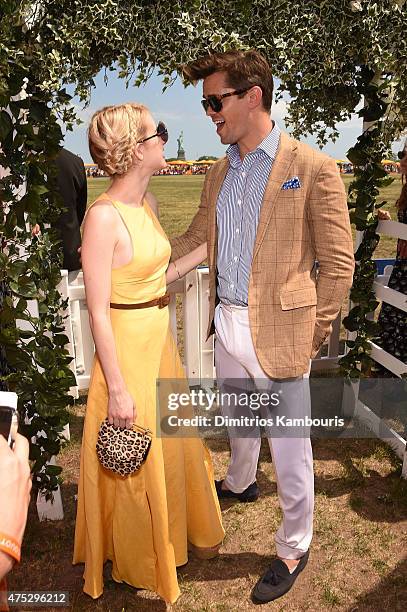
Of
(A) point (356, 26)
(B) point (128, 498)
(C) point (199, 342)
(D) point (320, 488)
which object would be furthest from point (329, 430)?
(A) point (356, 26)

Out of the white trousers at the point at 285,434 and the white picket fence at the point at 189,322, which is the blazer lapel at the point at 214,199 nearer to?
the white trousers at the point at 285,434

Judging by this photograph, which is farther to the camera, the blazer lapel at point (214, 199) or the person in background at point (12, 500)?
the blazer lapel at point (214, 199)

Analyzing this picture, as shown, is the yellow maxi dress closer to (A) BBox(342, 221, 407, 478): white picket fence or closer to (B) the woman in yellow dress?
(B) the woman in yellow dress

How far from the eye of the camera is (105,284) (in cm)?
251

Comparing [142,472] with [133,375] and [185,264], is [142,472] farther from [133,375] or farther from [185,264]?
[185,264]

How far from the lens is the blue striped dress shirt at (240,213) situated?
279 centimetres

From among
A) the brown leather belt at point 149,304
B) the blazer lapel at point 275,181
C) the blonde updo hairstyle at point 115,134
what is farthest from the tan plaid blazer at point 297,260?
the blonde updo hairstyle at point 115,134

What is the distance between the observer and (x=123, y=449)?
2.62 metres

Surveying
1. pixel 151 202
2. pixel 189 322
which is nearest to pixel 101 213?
pixel 151 202

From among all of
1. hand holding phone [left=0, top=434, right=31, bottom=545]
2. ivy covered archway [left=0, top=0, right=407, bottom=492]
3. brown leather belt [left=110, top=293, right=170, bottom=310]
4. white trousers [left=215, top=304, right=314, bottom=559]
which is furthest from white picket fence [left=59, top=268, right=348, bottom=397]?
hand holding phone [left=0, top=434, right=31, bottom=545]

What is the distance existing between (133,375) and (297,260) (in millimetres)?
1027

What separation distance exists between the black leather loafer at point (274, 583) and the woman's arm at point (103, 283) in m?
1.38

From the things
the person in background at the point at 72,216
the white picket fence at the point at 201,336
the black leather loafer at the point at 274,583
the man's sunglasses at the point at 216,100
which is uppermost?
the man's sunglasses at the point at 216,100

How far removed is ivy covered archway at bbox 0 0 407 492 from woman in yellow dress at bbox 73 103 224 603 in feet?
1.91
